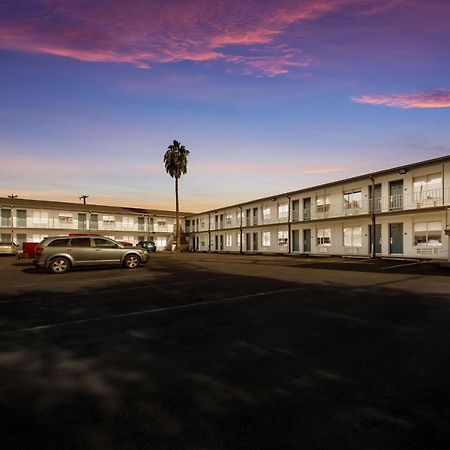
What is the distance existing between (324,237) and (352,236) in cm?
332

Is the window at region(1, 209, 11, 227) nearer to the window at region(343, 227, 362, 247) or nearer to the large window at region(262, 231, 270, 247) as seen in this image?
the large window at region(262, 231, 270, 247)

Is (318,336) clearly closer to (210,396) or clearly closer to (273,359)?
(273,359)

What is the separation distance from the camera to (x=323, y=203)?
3350 cm

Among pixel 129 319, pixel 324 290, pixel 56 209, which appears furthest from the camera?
pixel 56 209

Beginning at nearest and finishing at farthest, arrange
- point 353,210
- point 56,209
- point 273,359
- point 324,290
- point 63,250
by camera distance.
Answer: point 273,359, point 324,290, point 63,250, point 353,210, point 56,209

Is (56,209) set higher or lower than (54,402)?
higher

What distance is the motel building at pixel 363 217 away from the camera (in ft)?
78.9

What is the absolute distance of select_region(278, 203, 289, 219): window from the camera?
3843 centimetres

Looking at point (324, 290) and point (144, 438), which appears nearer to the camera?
point (144, 438)

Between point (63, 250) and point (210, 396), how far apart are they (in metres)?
15.0

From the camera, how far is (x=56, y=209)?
5050 cm

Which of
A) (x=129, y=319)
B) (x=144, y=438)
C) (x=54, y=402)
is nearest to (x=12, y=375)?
(x=54, y=402)

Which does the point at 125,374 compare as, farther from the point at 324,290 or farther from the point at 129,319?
the point at 324,290

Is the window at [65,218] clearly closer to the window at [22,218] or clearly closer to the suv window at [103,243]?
the window at [22,218]
